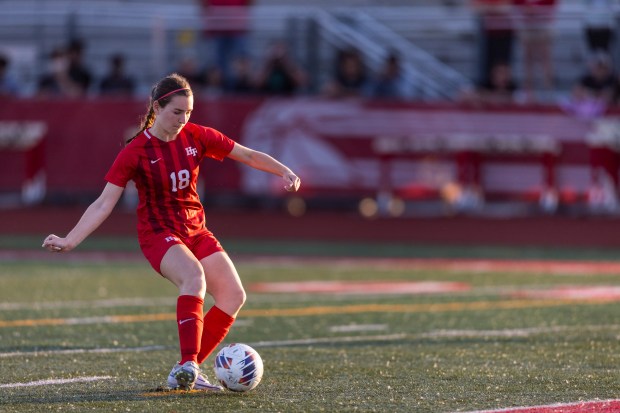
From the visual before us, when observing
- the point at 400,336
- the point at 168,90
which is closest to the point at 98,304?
the point at 400,336

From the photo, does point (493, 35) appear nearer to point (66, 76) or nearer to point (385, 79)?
point (385, 79)

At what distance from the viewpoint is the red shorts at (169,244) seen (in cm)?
672

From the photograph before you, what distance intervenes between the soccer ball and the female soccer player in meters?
0.14

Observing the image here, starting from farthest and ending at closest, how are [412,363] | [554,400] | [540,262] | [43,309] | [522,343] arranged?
[540,262]
[43,309]
[522,343]
[412,363]
[554,400]

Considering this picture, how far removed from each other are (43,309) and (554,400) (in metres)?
5.45

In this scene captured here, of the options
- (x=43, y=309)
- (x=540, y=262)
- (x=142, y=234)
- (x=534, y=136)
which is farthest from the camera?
(x=534, y=136)

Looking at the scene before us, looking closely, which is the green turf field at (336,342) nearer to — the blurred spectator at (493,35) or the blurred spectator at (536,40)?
the blurred spectator at (536,40)

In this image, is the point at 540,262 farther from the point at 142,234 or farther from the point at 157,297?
the point at 142,234

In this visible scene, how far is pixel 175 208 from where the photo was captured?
6.88 metres

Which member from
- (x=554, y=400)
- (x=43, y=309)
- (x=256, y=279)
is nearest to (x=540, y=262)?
(x=256, y=279)

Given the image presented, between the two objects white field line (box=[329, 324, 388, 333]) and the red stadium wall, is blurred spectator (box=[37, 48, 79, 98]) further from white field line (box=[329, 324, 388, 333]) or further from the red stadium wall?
white field line (box=[329, 324, 388, 333])

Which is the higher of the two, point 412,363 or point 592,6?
point 592,6

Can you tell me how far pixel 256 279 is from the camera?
44.7 ft

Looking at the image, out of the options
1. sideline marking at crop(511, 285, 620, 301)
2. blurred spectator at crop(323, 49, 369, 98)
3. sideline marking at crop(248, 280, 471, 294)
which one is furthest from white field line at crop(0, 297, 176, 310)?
blurred spectator at crop(323, 49, 369, 98)
